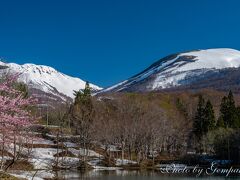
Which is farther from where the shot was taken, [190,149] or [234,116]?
[190,149]

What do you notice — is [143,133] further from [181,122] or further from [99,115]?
[181,122]

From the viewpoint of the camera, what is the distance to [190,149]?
114812 mm

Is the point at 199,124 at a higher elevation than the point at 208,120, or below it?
below

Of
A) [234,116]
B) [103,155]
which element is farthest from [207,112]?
[103,155]

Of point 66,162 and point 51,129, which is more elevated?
point 51,129

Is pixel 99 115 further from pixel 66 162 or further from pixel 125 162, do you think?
pixel 66 162

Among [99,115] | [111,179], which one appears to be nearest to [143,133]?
[99,115]

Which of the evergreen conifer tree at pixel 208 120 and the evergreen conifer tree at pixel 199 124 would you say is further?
the evergreen conifer tree at pixel 199 124

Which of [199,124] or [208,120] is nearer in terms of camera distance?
[208,120]

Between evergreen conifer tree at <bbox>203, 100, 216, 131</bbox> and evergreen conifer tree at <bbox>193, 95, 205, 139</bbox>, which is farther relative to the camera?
evergreen conifer tree at <bbox>193, 95, 205, 139</bbox>

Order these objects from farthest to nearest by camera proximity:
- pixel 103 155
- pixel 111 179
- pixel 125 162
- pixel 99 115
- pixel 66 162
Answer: pixel 99 115 → pixel 103 155 → pixel 125 162 → pixel 66 162 → pixel 111 179

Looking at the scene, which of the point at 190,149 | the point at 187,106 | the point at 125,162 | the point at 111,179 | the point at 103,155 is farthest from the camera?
the point at 187,106

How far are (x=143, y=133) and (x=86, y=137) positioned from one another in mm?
12998

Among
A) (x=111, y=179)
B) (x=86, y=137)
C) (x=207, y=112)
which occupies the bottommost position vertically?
(x=111, y=179)
